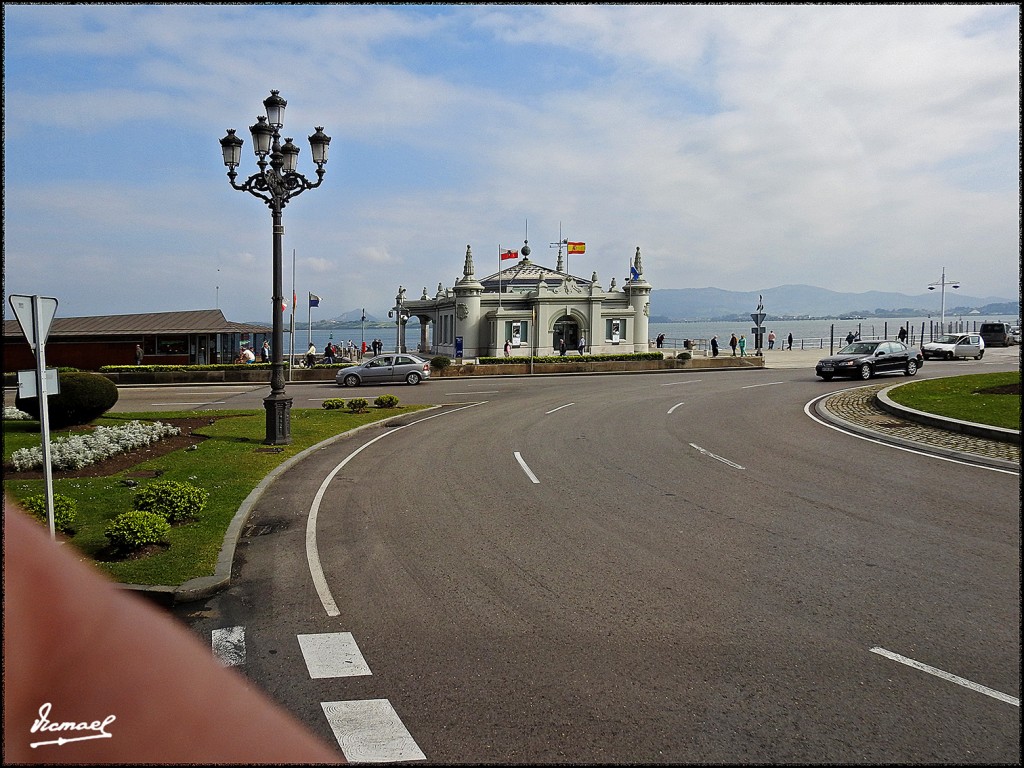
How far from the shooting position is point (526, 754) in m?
4.33

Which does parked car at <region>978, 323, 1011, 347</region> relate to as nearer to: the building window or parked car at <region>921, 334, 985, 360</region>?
parked car at <region>921, 334, 985, 360</region>

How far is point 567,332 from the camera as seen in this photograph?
6253cm

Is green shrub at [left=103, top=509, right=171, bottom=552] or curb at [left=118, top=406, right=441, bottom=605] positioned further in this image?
green shrub at [left=103, top=509, right=171, bottom=552]

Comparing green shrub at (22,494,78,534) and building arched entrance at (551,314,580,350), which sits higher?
building arched entrance at (551,314,580,350)

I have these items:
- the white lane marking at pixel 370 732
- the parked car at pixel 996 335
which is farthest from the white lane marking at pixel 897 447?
the parked car at pixel 996 335

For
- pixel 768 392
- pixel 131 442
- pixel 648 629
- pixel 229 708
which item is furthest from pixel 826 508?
pixel 768 392

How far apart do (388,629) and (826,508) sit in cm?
670

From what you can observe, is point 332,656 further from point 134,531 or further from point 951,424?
point 951,424

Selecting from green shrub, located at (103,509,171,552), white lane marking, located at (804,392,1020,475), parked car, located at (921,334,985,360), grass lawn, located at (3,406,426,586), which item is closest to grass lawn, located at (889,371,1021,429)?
white lane marking, located at (804,392,1020,475)

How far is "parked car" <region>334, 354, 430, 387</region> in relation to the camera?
123 ft

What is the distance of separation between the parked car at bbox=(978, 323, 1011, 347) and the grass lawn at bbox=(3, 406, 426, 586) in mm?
63318

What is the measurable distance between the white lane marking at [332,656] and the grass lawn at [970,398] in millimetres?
15317

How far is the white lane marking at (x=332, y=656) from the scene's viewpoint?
5.53 metres
